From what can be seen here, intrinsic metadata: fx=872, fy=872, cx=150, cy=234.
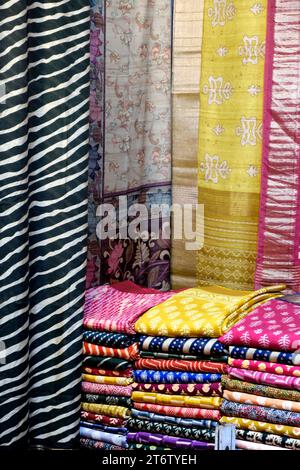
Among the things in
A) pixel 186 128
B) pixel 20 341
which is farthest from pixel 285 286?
pixel 20 341

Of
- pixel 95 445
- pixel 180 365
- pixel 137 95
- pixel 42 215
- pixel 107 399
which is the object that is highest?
pixel 137 95

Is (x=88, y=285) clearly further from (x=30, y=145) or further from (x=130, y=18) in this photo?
(x=130, y=18)

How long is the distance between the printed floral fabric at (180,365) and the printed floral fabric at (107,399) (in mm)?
82

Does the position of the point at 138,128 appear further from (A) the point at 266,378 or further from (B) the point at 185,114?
(A) the point at 266,378

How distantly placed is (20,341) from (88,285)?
42 centimetres

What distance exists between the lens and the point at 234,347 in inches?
72.9

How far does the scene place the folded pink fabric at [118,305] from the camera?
198 cm

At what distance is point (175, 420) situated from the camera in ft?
6.23

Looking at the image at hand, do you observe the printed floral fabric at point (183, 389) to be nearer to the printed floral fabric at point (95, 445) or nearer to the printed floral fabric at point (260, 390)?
the printed floral fabric at point (260, 390)

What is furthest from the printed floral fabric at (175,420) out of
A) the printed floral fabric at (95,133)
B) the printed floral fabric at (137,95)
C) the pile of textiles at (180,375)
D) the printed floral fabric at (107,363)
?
the printed floral fabric at (137,95)

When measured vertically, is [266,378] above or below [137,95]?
below

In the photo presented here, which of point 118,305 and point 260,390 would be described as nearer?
point 260,390

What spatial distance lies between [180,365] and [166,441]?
17cm

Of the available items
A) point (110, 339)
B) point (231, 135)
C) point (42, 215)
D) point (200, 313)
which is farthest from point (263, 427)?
point (231, 135)
